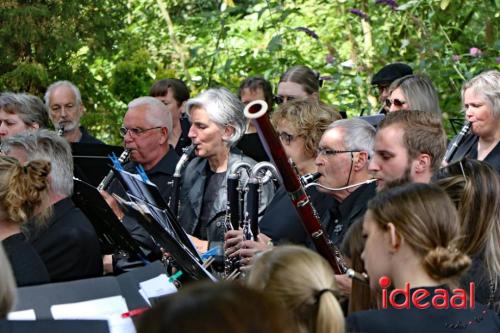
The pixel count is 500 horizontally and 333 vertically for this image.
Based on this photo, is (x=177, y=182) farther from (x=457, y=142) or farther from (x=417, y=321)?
(x=417, y=321)

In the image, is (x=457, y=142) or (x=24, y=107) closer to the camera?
(x=457, y=142)

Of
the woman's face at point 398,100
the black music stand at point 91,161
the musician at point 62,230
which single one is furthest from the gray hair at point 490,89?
the musician at point 62,230

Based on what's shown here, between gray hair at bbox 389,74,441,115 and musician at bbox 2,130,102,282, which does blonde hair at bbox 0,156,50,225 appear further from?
gray hair at bbox 389,74,441,115

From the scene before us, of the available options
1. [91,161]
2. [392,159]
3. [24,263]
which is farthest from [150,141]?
[24,263]

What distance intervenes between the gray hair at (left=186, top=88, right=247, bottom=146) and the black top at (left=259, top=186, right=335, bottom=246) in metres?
0.83

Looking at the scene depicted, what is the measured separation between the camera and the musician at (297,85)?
7332 mm

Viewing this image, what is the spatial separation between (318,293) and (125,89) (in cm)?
831

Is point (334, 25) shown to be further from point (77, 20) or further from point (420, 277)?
point (420, 277)

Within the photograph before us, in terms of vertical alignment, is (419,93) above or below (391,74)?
below

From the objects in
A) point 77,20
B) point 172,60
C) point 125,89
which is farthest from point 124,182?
point 172,60

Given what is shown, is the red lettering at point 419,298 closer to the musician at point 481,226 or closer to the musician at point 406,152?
the musician at point 481,226

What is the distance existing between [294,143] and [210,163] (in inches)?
28.9

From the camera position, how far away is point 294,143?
213 inches

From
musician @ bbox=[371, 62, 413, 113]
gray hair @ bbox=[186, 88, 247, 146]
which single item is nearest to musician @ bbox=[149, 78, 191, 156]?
musician @ bbox=[371, 62, 413, 113]
